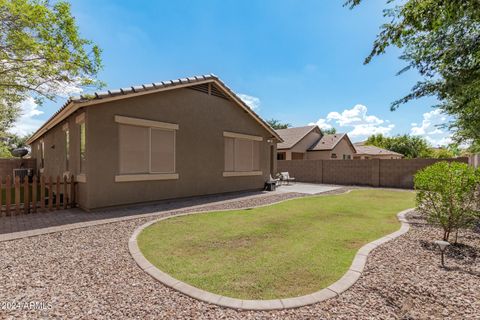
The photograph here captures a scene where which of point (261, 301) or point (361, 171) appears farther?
point (361, 171)

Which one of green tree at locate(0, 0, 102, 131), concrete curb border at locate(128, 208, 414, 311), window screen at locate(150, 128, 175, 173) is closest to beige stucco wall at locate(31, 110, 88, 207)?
green tree at locate(0, 0, 102, 131)

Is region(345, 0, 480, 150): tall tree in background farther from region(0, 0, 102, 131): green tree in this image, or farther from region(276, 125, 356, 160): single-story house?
region(276, 125, 356, 160): single-story house

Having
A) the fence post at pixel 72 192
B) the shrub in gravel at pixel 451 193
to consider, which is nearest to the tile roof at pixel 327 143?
the shrub in gravel at pixel 451 193

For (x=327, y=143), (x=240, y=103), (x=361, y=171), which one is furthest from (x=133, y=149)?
(x=327, y=143)

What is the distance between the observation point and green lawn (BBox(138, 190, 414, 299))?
371 centimetres

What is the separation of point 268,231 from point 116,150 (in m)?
6.42

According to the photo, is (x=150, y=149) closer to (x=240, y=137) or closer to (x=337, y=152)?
(x=240, y=137)

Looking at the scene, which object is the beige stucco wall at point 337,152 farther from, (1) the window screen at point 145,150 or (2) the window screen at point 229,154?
(1) the window screen at point 145,150

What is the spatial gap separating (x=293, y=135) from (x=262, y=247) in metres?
30.1

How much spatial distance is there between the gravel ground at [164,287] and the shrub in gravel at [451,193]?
658 mm

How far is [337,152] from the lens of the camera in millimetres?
34156

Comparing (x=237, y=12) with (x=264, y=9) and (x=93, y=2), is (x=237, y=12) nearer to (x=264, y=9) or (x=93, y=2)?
(x=264, y=9)

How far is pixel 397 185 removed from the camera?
62.5 ft

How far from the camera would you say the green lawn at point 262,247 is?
3713 mm
